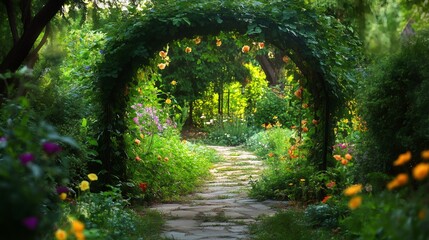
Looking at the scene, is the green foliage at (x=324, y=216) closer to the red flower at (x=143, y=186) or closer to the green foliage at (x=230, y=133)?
the red flower at (x=143, y=186)

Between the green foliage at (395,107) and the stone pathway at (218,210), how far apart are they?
1410 millimetres

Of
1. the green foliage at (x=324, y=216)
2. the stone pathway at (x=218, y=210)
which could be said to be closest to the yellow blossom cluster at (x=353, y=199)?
the green foliage at (x=324, y=216)

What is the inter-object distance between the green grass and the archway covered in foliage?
1.28m

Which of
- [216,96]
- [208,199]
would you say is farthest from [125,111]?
[216,96]

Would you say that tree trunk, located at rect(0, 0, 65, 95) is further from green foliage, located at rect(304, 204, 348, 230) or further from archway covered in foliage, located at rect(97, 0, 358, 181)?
green foliage, located at rect(304, 204, 348, 230)

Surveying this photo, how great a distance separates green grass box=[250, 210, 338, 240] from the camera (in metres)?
4.50

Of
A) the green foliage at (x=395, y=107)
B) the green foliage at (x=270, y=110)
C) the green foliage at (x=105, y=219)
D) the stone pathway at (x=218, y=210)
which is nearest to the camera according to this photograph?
the green foliage at (x=105, y=219)

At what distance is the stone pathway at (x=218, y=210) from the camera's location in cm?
510

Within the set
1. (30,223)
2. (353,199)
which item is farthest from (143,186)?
(30,223)

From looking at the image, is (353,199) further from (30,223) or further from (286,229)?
(286,229)

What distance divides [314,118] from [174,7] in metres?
2.19

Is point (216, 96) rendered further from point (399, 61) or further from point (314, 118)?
point (399, 61)

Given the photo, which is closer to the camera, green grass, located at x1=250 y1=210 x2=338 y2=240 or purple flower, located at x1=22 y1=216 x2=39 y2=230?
purple flower, located at x1=22 y1=216 x2=39 y2=230

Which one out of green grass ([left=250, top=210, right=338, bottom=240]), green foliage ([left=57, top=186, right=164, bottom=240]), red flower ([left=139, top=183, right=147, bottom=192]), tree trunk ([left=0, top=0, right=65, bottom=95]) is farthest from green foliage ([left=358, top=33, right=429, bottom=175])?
tree trunk ([left=0, top=0, right=65, bottom=95])
